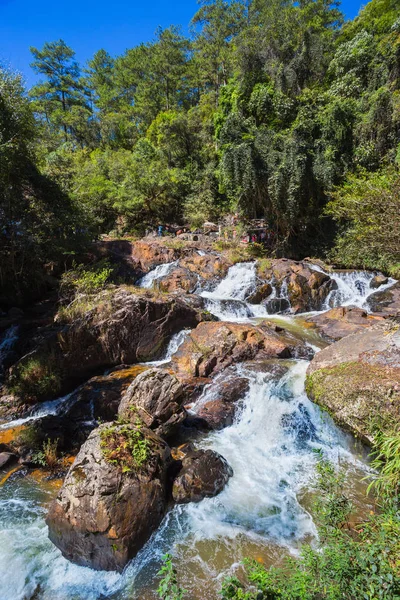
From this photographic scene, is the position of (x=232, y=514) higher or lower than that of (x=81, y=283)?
lower

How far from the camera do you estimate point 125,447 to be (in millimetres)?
4457

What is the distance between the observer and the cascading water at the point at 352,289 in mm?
13062

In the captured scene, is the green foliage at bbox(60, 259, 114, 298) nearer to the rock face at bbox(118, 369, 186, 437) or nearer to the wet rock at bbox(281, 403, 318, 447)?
the rock face at bbox(118, 369, 186, 437)

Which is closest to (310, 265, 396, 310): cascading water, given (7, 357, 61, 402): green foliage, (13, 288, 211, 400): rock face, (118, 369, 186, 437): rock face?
(13, 288, 211, 400): rock face

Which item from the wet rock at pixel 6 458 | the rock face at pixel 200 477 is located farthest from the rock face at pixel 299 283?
the wet rock at pixel 6 458

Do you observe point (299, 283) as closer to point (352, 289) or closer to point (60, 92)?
point (352, 289)

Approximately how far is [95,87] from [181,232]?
88.1 ft

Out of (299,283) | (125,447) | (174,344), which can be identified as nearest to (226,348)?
(174,344)

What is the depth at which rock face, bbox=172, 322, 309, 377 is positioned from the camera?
27.2ft

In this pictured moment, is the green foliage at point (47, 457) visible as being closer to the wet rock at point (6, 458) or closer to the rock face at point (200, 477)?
the wet rock at point (6, 458)

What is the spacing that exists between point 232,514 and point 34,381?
19.8 ft

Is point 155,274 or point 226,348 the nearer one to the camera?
point 226,348

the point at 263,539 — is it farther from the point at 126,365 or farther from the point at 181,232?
the point at 181,232

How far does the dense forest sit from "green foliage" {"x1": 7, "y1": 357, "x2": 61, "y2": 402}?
4.44m
